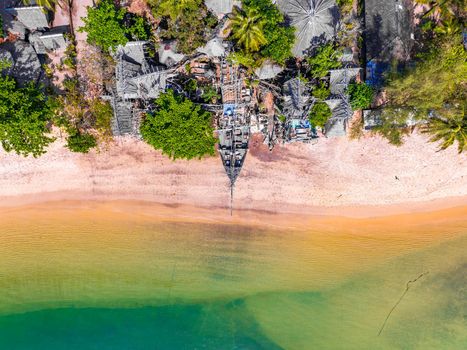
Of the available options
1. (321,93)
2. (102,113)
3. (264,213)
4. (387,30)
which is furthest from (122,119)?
(387,30)

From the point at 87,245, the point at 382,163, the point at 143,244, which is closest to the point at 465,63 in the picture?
the point at 382,163

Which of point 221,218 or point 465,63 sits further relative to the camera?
point 221,218

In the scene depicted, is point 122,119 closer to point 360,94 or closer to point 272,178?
point 272,178

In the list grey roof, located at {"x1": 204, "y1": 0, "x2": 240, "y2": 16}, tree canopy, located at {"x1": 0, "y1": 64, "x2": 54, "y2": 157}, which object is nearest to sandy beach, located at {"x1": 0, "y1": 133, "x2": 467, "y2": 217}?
tree canopy, located at {"x1": 0, "y1": 64, "x2": 54, "y2": 157}

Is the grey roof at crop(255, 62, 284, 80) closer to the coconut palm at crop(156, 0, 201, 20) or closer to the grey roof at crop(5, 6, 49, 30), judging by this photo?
the coconut palm at crop(156, 0, 201, 20)

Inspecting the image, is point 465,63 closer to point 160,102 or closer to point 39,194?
point 160,102

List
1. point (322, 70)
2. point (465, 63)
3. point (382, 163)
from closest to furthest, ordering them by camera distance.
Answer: point (465, 63)
point (322, 70)
point (382, 163)
